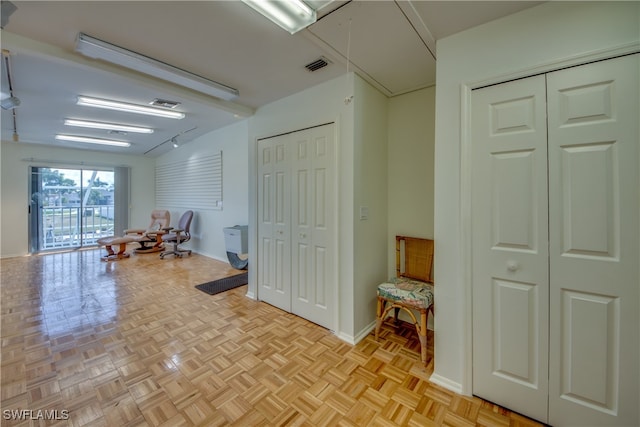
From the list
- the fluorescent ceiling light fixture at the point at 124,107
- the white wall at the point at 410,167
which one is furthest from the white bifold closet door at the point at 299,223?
the fluorescent ceiling light fixture at the point at 124,107

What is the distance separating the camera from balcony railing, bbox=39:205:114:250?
6.10m

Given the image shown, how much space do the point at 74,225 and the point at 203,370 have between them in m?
7.24

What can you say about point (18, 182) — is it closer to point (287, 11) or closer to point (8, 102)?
point (8, 102)

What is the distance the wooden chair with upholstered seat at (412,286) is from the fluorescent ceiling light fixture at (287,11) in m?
2.07

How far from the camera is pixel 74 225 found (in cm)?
646

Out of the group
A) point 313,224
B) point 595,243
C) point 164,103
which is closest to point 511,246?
point 595,243

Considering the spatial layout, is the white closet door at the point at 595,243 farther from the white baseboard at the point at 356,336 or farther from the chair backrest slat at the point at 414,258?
the white baseboard at the point at 356,336

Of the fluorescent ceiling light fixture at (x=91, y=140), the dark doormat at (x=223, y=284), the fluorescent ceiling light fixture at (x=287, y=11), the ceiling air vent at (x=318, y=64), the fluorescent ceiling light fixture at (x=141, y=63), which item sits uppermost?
the fluorescent ceiling light fixture at (x=91, y=140)

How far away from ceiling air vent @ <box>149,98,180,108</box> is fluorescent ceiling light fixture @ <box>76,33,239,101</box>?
95 centimetres

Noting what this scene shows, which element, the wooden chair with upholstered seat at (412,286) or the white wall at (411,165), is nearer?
the wooden chair with upholstered seat at (412,286)

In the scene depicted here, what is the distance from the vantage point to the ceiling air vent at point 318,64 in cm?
211

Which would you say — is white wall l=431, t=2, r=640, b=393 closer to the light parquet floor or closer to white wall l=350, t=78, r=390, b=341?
the light parquet floor

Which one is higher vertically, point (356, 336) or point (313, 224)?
point (313, 224)

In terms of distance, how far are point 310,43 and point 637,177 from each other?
6.98 ft
